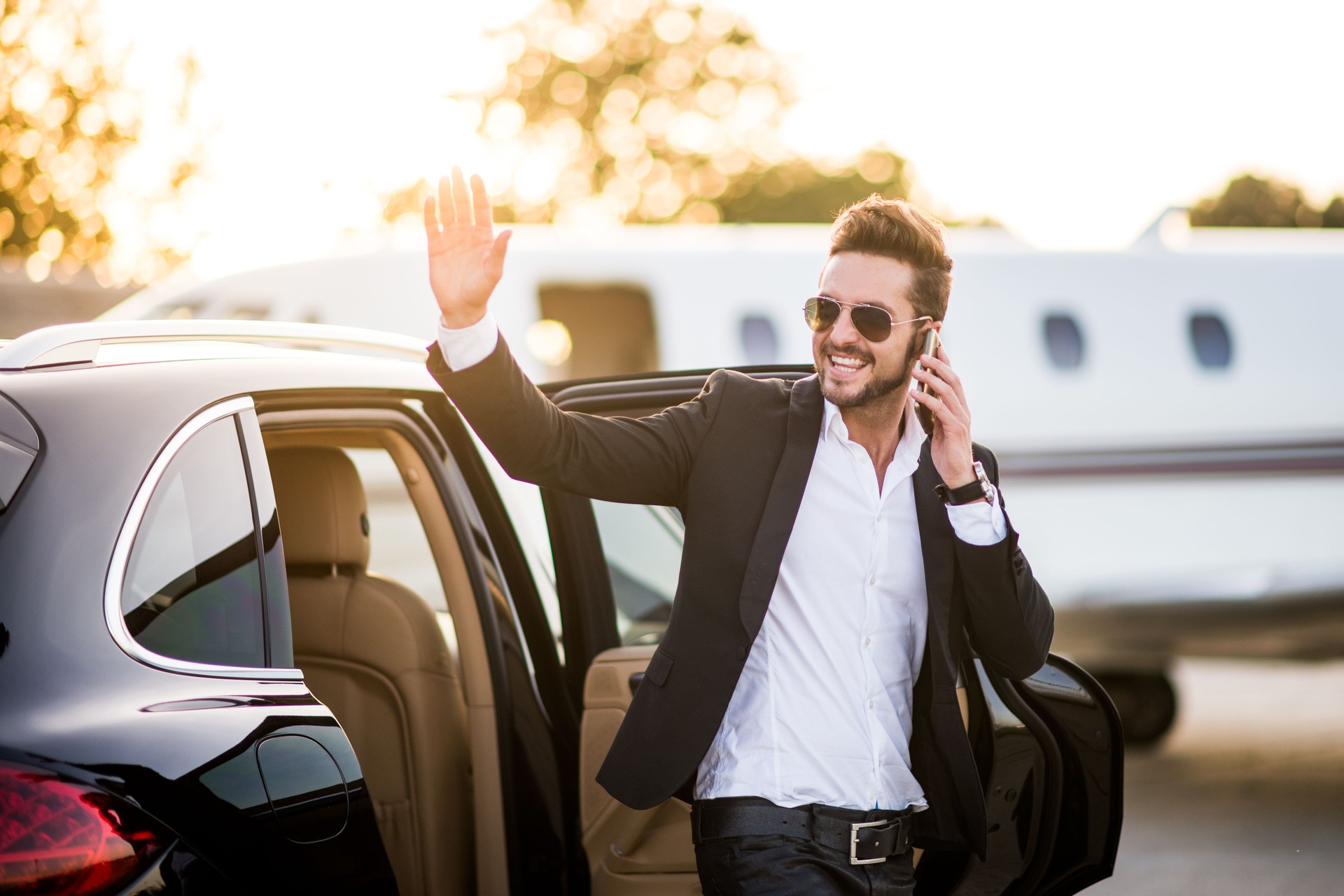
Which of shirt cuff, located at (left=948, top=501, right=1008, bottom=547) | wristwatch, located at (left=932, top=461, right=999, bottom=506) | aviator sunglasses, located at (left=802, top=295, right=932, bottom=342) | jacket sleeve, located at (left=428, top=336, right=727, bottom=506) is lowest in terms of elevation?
shirt cuff, located at (left=948, top=501, right=1008, bottom=547)

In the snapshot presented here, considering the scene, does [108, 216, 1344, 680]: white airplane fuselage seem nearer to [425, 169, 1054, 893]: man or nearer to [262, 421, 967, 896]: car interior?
[262, 421, 967, 896]: car interior

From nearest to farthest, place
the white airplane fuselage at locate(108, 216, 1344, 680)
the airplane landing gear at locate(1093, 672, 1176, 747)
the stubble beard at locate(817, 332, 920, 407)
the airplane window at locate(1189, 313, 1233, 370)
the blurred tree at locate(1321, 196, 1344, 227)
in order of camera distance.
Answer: the stubble beard at locate(817, 332, 920, 407) → the airplane landing gear at locate(1093, 672, 1176, 747) → the white airplane fuselage at locate(108, 216, 1344, 680) → the airplane window at locate(1189, 313, 1233, 370) → the blurred tree at locate(1321, 196, 1344, 227)

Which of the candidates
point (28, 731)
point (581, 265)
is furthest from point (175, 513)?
point (581, 265)

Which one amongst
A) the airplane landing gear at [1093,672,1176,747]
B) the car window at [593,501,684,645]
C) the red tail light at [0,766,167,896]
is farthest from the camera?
the airplane landing gear at [1093,672,1176,747]

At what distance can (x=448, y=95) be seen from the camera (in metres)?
34.5

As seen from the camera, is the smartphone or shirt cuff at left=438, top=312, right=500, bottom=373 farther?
the smartphone

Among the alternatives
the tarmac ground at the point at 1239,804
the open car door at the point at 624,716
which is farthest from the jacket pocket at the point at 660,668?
the tarmac ground at the point at 1239,804

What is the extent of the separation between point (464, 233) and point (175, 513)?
25.2 inches

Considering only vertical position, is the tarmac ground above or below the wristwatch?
below

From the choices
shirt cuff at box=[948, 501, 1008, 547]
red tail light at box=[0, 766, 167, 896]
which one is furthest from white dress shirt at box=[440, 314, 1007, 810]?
red tail light at box=[0, 766, 167, 896]

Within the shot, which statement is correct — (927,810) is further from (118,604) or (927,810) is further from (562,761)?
(118,604)

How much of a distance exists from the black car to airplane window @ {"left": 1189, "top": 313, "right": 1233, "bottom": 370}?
785 centimetres

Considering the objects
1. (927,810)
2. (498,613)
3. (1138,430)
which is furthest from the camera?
(1138,430)

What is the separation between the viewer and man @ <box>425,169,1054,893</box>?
7.38ft
